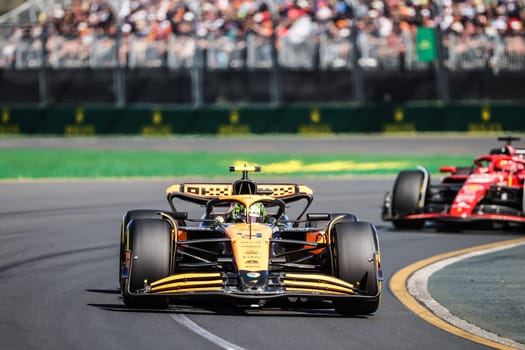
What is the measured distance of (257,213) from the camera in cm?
1085

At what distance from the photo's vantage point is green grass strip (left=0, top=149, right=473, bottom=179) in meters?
28.5

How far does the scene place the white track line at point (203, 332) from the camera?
26.9 feet


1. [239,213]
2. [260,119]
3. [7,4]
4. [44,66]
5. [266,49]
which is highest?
[7,4]

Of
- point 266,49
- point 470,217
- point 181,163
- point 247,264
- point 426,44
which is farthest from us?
point 266,49

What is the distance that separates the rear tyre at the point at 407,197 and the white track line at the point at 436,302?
1.87 metres

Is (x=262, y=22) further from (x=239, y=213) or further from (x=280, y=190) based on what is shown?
(x=239, y=213)

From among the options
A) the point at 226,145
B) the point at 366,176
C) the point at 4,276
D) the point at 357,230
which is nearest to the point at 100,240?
the point at 4,276

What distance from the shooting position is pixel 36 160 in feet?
107

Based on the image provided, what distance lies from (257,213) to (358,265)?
1.38 metres

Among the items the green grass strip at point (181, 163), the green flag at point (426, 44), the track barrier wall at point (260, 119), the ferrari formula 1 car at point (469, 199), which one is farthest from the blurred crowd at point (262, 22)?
the ferrari formula 1 car at point (469, 199)

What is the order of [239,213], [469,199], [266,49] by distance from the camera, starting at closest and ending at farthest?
[239,213] → [469,199] → [266,49]

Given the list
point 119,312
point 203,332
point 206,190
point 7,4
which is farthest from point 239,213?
point 7,4

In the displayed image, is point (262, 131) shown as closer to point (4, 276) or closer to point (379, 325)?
point (4, 276)

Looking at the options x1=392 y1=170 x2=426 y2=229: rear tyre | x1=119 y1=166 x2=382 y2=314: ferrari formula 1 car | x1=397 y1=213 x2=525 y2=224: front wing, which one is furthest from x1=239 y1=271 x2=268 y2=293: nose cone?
x1=392 y1=170 x2=426 y2=229: rear tyre
